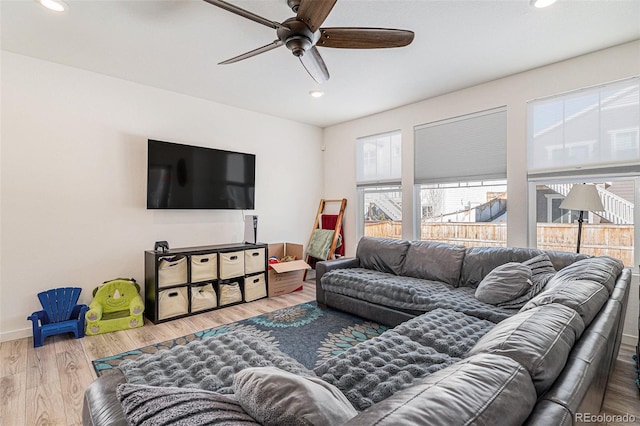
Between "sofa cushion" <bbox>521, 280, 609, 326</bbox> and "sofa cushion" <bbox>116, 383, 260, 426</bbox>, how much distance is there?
4.34 ft

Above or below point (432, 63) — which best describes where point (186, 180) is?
below

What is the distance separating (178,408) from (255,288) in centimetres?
329

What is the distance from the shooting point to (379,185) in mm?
4684

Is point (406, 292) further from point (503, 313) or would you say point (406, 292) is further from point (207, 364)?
point (207, 364)

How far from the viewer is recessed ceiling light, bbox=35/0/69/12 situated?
212 cm

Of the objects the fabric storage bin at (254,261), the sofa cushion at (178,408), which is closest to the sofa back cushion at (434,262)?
the fabric storage bin at (254,261)

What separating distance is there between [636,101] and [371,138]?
289 cm

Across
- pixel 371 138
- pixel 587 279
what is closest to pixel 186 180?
pixel 371 138

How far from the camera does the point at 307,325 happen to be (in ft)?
10.1

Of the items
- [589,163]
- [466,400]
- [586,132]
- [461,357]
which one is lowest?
[461,357]

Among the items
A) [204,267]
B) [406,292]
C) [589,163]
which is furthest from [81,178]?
[589,163]

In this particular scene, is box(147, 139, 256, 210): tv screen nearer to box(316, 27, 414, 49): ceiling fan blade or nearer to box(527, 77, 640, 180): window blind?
box(316, 27, 414, 49): ceiling fan blade

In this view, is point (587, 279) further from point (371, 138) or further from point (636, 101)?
point (371, 138)

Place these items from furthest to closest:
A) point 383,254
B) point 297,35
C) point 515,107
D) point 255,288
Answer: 1. point 255,288
2. point 383,254
3. point 515,107
4. point 297,35
